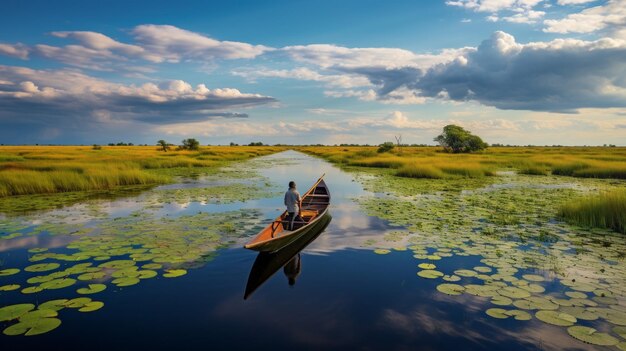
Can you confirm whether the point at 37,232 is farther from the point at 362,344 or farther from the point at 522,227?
the point at 522,227

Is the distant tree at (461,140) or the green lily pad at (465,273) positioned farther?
the distant tree at (461,140)

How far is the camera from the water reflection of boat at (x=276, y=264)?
24.6 ft

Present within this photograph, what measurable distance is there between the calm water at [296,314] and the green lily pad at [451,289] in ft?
0.53

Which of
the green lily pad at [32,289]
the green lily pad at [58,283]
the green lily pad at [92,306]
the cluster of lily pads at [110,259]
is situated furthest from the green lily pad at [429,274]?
the green lily pad at [32,289]

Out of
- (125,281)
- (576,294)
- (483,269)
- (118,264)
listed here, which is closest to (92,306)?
(125,281)

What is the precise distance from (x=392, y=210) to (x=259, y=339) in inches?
426

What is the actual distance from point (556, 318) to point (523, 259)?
319 cm

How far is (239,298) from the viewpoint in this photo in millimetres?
6652

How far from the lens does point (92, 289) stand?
675 centimetres

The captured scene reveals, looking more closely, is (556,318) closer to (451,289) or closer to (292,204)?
(451,289)

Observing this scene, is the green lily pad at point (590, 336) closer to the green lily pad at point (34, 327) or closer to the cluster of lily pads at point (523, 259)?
the cluster of lily pads at point (523, 259)

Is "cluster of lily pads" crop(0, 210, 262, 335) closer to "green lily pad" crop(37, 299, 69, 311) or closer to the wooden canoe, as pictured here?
"green lily pad" crop(37, 299, 69, 311)

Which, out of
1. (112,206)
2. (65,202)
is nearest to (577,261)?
(112,206)

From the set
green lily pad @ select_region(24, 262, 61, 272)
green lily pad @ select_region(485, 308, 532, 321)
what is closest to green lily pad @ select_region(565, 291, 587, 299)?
green lily pad @ select_region(485, 308, 532, 321)
